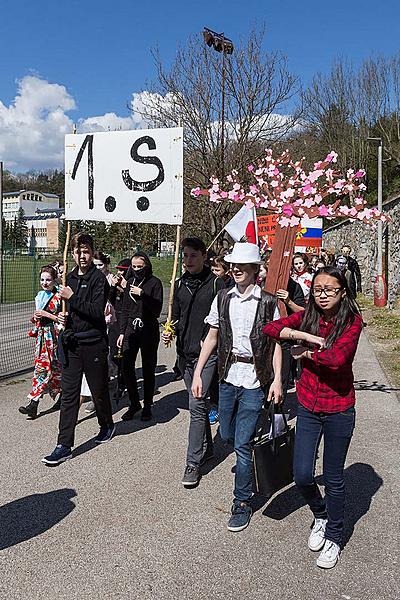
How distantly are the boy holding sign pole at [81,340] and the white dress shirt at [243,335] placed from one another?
1797mm

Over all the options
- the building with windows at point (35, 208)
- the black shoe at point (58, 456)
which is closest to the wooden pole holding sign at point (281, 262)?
the black shoe at point (58, 456)

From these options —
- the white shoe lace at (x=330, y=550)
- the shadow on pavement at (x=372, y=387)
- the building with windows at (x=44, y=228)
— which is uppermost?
the building with windows at (x=44, y=228)

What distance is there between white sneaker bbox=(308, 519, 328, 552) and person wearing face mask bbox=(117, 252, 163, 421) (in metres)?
3.51

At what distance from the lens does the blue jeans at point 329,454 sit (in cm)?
391

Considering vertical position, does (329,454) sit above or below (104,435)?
above

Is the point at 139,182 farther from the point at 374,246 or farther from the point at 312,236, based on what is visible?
the point at 374,246

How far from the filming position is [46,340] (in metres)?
7.71

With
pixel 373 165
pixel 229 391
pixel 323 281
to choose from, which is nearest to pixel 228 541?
pixel 229 391

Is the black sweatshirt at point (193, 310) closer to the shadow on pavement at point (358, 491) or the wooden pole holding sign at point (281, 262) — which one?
the wooden pole holding sign at point (281, 262)

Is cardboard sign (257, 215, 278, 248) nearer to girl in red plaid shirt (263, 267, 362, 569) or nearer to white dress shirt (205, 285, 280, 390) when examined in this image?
white dress shirt (205, 285, 280, 390)

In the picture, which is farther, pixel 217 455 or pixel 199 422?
pixel 217 455

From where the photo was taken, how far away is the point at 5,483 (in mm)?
5246

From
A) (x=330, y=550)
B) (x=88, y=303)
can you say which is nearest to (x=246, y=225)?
(x=88, y=303)

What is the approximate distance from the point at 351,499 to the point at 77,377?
2674 millimetres
